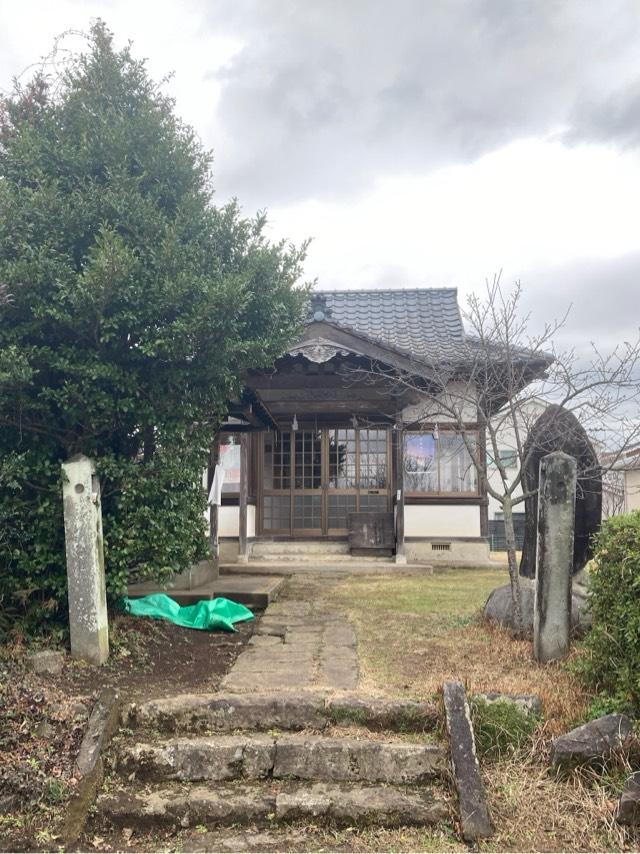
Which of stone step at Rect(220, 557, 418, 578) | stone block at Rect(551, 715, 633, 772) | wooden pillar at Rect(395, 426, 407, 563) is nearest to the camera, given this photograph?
stone block at Rect(551, 715, 633, 772)

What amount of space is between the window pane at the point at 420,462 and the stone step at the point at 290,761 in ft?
30.9

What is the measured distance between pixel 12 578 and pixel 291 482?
27.1 feet

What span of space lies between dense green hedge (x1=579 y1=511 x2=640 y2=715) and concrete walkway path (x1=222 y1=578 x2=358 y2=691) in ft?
5.39

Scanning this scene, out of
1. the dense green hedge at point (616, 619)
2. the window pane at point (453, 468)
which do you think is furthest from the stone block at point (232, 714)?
the window pane at point (453, 468)

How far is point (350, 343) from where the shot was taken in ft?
38.5

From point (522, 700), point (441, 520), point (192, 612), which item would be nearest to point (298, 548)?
point (441, 520)

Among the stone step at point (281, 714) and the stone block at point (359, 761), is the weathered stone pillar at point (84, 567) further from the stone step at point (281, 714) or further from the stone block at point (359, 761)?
the stone block at point (359, 761)

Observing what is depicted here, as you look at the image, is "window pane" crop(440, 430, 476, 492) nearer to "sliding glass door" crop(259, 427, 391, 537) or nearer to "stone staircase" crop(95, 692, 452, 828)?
"sliding glass door" crop(259, 427, 391, 537)

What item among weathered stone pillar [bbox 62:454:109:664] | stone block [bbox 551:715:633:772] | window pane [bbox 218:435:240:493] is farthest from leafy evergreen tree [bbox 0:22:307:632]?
window pane [bbox 218:435:240:493]

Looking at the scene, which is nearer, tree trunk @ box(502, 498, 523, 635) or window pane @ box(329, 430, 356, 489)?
tree trunk @ box(502, 498, 523, 635)

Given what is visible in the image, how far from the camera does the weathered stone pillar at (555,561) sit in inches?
202

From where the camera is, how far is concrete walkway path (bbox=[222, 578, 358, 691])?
4676mm

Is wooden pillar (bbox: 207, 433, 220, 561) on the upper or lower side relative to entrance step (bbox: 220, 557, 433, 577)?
upper

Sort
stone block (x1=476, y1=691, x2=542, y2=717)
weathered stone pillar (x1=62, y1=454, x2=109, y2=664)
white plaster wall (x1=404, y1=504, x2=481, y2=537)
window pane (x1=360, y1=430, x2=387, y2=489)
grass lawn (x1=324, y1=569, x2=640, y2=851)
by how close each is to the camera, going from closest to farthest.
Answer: grass lawn (x1=324, y1=569, x2=640, y2=851)
stone block (x1=476, y1=691, x2=542, y2=717)
weathered stone pillar (x1=62, y1=454, x2=109, y2=664)
white plaster wall (x1=404, y1=504, x2=481, y2=537)
window pane (x1=360, y1=430, x2=387, y2=489)
